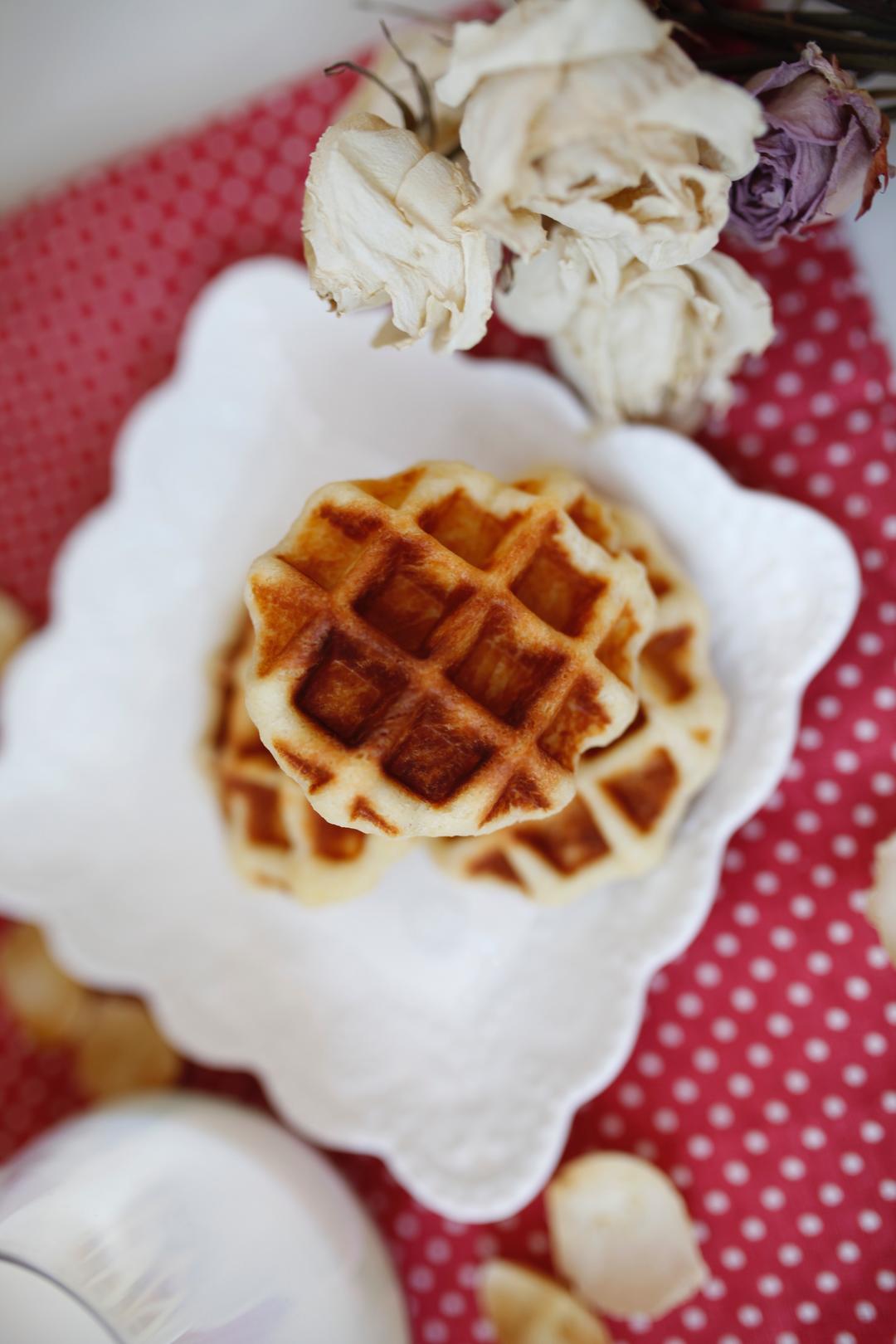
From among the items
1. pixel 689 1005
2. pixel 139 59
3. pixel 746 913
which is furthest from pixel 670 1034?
pixel 139 59

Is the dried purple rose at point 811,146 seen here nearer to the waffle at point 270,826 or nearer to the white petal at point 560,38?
the white petal at point 560,38

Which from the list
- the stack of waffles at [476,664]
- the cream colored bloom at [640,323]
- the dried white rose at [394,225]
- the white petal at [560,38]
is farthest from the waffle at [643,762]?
the white petal at [560,38]

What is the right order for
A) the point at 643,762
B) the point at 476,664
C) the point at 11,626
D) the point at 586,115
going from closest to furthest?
the point at 586,115 < the point at 476,664 < the point at 643,762 < the point at 11,626

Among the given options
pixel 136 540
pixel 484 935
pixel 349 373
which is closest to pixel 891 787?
pixel 484 935

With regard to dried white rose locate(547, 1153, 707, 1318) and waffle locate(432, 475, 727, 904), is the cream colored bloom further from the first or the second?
dried white rose locate(547, 1153, 707, 1318)

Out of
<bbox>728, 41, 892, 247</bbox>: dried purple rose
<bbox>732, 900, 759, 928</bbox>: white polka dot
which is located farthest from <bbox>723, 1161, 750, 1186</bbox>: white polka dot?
<bbox>728, 41, 892, 247</bbox>: dried purple rose

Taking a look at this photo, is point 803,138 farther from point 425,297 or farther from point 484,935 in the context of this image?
point 484,935

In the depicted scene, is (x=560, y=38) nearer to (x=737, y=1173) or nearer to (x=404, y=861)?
(x=404, y=861)
